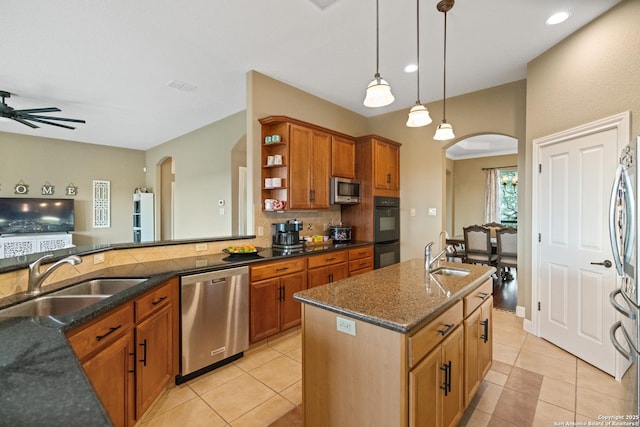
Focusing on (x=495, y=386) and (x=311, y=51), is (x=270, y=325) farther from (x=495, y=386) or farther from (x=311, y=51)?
(x=311, y=51)

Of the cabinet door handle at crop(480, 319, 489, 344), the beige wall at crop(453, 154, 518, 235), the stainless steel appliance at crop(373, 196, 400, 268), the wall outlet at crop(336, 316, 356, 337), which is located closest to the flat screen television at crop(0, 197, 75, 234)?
the stainless steel appliance at crop(373, 196, 400, 268)

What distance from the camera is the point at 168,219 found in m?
7.43

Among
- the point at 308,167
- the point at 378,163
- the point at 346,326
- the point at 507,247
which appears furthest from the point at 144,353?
the point at 507,247

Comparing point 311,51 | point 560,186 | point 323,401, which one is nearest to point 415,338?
point 323,401

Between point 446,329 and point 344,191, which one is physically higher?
point 344,191

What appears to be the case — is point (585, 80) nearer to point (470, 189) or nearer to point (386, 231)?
point (386, 231)

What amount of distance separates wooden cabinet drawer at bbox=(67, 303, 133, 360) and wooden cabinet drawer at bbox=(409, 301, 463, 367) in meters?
1.50

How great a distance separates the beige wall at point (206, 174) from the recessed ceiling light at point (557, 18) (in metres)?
3.97

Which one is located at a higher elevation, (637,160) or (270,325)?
(637,160)

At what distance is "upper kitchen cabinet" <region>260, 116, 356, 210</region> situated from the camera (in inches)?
136

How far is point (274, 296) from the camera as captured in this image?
2.91 metres

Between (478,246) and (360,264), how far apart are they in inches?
105

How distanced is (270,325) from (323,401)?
1.48 metres

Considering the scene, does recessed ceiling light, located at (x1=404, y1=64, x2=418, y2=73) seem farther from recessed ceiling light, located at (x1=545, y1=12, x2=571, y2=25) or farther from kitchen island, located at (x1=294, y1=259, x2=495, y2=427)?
kitchen island, located at (x1=294, y1=259, x2=495, y2=427)
